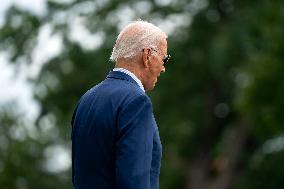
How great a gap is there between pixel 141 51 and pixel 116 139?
381 mm

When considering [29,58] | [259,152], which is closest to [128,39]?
[29,58]

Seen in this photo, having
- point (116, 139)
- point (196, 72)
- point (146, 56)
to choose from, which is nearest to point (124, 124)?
point (116, 139)

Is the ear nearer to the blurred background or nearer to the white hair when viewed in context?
the white hair

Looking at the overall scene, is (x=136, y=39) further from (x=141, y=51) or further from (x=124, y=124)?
(x=124, y=124)

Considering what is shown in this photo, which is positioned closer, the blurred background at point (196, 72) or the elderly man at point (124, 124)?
the elderly man at point (124, 124)

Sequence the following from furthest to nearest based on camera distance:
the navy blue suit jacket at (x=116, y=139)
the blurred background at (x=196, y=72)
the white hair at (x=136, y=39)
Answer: the blurred background at (x=196, y=72) < the white hair at (x=136, y=39) < the navy blue suit jacket at (x=116, y=139)

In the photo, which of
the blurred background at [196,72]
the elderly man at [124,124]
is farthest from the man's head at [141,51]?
the blurred background at [196,72]

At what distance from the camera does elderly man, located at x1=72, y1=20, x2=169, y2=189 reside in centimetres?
335

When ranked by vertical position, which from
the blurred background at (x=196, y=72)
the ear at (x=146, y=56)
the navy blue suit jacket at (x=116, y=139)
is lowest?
the navy blue suit jacket at (x=116, y=139)

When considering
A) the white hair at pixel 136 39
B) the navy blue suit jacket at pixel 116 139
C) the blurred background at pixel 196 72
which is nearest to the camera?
the navy blue suit jacket at pixel 116 139

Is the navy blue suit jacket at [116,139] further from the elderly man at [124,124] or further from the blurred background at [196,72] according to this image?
the blurred background at [196,72]

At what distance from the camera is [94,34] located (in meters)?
27.2

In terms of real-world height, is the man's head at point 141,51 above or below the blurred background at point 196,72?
below

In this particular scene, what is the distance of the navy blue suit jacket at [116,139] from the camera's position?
334 cm
